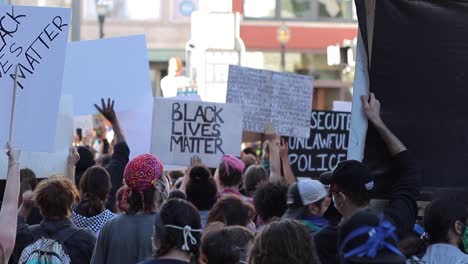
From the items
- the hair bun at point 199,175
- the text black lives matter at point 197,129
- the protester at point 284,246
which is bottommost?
the protester at point 284,246

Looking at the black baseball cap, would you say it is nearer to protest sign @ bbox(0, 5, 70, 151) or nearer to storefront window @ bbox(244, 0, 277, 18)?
protest sign @ bbox(0, 5, 70, 151)

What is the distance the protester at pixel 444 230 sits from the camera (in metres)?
4.86

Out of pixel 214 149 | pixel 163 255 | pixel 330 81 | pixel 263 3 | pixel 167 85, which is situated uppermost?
pixel 263 3

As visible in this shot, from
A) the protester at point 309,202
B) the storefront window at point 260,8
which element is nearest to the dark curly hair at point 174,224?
the protester at point 309,202

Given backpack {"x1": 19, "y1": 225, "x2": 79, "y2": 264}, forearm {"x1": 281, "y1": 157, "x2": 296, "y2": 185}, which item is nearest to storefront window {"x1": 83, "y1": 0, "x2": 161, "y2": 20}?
forearm {"x1": 281, "y1": 157, "x2": 296, "y2": 185}

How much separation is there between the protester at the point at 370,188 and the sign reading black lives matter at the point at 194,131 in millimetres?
4025

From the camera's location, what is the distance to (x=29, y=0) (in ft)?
107

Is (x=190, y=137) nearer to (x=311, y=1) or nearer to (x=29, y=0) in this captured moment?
(x=29, y=0)

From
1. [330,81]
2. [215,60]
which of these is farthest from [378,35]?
[330,81]

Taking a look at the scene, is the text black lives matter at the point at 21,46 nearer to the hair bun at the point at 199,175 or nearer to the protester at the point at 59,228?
the protester at the point at 59,228

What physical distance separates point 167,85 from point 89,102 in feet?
28.9

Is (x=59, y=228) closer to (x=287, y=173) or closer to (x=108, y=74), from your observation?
(x=287, y=173)

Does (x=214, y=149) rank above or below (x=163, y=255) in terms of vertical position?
above

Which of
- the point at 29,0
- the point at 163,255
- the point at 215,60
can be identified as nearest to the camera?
the point at 163,255
